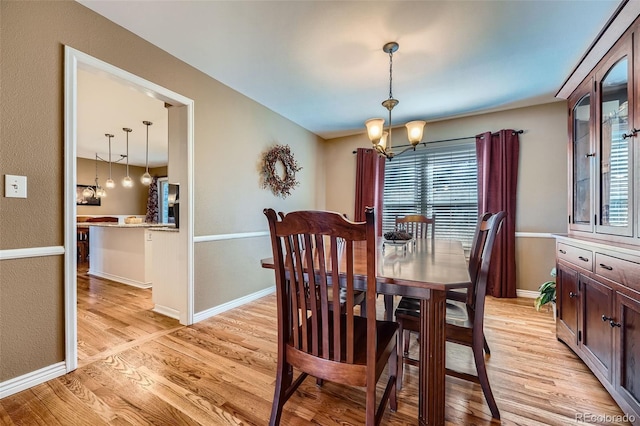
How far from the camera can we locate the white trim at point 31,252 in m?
1.49

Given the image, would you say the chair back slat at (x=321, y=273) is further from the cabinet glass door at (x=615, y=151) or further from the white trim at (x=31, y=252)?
the cabinet glass door at (x=615, y=151)

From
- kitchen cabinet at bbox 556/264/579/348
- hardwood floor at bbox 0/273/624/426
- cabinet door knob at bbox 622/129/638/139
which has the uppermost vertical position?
cabinet door knob at bbox 622/129/638/139

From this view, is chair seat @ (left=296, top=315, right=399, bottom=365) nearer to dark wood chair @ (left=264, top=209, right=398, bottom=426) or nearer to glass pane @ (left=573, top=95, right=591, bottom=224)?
dark wood chair @ (left=264, top=209, right=398, bottom=426)

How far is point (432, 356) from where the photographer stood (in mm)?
1108

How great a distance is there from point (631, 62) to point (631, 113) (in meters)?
0.32

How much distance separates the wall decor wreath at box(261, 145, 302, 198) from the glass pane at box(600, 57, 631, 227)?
310cm

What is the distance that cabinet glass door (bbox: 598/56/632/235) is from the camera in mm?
1625

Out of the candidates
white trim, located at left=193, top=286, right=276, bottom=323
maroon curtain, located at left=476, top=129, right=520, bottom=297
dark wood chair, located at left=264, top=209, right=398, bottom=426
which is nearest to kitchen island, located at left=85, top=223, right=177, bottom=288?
white trim, located at left=193, top=286, right=276, bottom=323

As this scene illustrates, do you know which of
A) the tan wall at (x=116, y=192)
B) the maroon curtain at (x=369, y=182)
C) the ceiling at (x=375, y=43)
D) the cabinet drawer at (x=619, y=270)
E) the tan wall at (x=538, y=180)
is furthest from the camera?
the tan wall at (x=116, y=192)

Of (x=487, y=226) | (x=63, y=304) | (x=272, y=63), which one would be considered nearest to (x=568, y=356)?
(x=487, y=226)

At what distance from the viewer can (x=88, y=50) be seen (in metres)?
1.80

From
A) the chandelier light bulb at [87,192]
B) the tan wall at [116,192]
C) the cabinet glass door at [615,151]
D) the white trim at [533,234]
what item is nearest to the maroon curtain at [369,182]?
the white trim at [533,234]

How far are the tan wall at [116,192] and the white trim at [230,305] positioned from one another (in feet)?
21.0

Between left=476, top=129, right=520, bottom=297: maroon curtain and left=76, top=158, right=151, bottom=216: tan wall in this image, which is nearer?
left=476, top=129, right=520, bottom=297: maroon curtain
